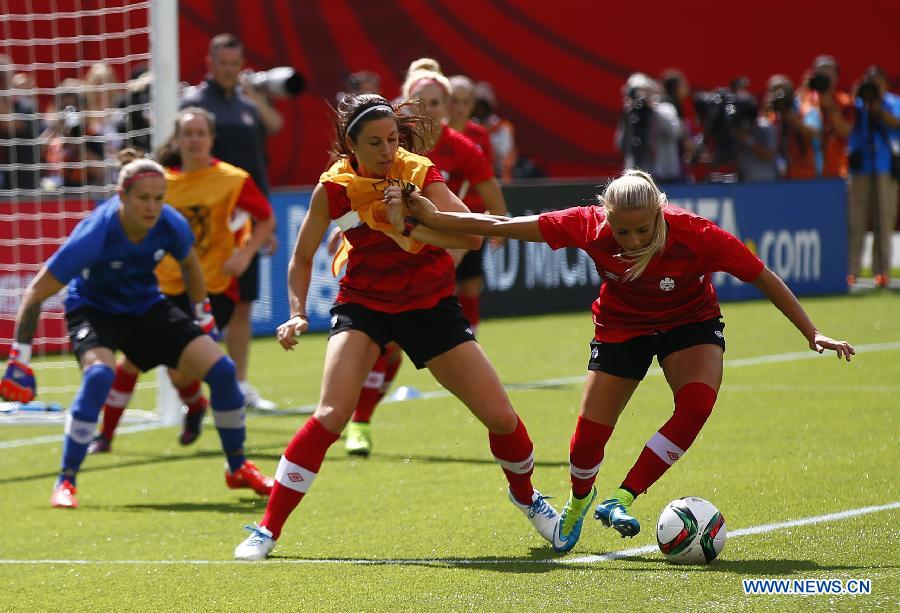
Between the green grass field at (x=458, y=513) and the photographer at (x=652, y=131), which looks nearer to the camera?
the green grass field at (x=458, y=513)

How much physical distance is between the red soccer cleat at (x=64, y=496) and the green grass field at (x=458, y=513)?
0.05 m

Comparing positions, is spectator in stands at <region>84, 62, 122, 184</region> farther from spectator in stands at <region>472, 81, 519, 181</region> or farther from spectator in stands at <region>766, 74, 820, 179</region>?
spectator in stands at <region>766, 74, 820, 179</region>

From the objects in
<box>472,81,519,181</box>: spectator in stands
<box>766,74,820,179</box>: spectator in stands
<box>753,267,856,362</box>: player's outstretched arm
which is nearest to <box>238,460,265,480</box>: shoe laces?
<box>753,267,856,362</box>: player's outstretched arm

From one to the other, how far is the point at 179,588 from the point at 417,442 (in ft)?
12.6

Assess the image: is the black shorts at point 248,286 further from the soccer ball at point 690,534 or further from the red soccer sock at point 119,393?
the soccer ball at point 690,534

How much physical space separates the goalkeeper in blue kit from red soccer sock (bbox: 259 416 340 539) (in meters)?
1.80

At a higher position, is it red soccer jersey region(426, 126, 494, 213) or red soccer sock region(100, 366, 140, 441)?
red soccer jersey region(426, 126, 494, 213)

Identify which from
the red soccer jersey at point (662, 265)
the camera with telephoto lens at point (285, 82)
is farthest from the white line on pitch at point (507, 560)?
the camera with telephoto lens at point (285, 82)

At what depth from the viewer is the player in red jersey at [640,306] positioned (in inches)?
237

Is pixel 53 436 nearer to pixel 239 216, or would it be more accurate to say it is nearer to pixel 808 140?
pixel 239 216

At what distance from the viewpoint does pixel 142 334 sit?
8445 millimetres

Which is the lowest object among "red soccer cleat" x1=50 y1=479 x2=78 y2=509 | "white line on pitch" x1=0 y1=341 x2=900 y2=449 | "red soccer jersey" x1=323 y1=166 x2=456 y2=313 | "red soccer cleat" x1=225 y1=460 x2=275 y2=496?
"white line on pitch" x1=0 y1=341 x2=900 y2=449

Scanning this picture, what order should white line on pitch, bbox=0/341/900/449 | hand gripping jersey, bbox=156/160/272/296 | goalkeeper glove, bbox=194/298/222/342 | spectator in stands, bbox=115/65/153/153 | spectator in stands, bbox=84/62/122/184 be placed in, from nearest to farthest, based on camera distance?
goalkeeper glove, bbox=194/298/222/342
hand gripping jersey, bbox=156/160/272/296
white line on pitch, bbox=0/341/900/449
spectator in stands, bbox=115/65/153/153
spectator in stands, bbox=84/62/122/184

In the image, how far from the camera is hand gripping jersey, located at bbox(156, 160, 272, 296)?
10.1 m
